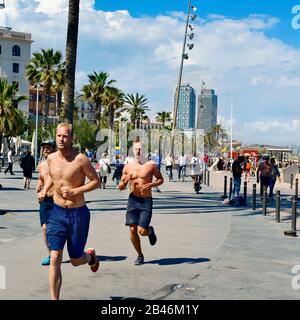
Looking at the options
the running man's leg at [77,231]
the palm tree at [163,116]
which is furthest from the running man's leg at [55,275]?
the palm tree at [163,116]

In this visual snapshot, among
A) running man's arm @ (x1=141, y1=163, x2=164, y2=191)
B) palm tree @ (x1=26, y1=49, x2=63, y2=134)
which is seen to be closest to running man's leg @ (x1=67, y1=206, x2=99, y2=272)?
running man's arm @ (x1=141, y1=163, x2=164, y2=191)

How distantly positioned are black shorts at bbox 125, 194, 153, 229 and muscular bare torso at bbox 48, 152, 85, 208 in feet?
7.16

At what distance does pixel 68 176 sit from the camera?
5.49m

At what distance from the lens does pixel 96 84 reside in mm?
63156

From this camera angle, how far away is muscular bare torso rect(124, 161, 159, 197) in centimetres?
770

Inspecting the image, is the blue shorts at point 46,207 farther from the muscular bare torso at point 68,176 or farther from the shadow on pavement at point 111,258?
the muscular bare torso at point 68,176

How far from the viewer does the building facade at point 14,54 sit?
89.4 metres

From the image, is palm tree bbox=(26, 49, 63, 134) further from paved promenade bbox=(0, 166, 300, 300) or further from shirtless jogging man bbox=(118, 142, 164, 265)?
shirtless jogging man bbox=(118, 142, 164, 265)

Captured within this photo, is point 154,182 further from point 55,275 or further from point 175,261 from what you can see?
point 55,275

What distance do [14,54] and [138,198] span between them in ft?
288

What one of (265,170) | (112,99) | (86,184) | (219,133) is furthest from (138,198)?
(219,133)

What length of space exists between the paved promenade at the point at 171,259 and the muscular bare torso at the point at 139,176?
107 cm
